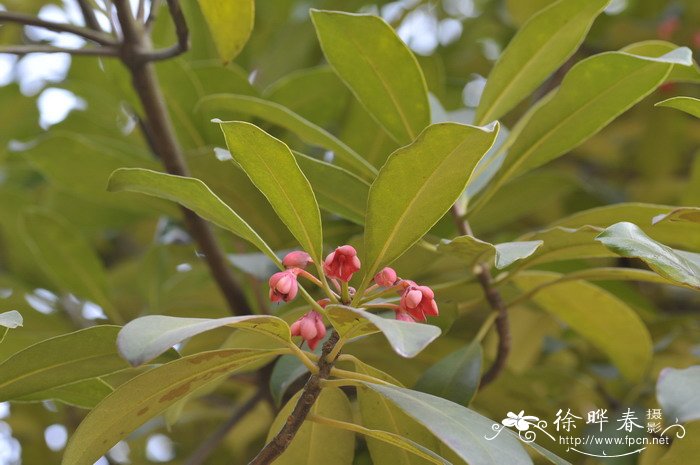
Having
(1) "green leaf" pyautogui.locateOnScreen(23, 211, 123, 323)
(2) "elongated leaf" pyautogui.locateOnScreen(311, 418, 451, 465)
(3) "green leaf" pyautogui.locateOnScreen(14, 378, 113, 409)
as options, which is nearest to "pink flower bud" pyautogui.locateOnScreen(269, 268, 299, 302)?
(2) "elongated leaf" pyautogui.locateOnScreen(311, 418, 451, 465)

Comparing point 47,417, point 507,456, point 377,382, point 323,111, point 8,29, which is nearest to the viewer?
point 507,456

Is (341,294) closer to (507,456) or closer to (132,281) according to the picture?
(507,456)

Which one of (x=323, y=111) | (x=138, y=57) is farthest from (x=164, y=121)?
(x=323, y=111)

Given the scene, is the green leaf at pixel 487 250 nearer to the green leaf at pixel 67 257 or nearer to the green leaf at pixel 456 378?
the green leaf at pixel 456 378

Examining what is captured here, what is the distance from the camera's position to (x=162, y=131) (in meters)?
1.05

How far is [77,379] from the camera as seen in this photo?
0.79m

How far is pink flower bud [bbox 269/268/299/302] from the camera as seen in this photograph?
0.71 meters

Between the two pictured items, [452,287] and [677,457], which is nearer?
[677,457]

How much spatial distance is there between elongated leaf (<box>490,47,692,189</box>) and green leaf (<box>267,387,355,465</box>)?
30cm

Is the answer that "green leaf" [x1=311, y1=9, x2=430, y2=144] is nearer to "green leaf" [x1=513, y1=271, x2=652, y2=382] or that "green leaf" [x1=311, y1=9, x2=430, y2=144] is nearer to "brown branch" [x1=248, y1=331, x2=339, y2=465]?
"green leaf" [x1=513, y1=271, x2=652, y2=382]

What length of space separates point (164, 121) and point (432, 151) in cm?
47

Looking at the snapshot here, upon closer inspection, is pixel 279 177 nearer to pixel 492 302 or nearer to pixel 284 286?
pixel 284 286

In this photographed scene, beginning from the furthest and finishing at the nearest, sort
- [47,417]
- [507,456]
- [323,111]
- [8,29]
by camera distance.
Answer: [8,29] → [47,417] → [323,111] → [507,456]

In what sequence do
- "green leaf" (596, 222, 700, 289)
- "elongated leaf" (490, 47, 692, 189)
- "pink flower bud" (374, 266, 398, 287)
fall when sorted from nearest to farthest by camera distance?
"green leaf" (596, 222, 700, 289)
"pink flower bud" (374, 266, 398, 287)
"elongated leaf" (490, 47, 692, 189)
